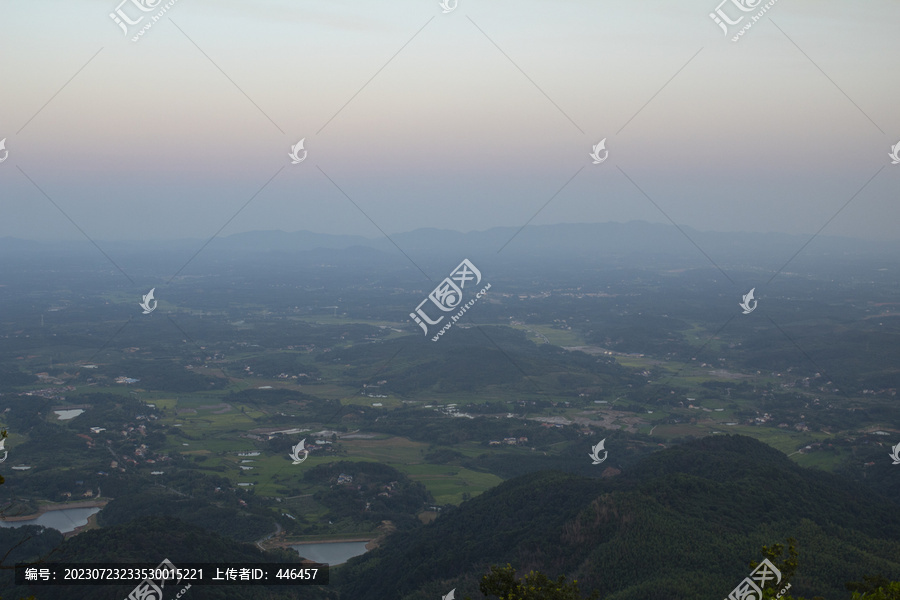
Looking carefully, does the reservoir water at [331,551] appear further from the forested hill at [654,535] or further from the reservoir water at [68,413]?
the reservoir water at [68,413]

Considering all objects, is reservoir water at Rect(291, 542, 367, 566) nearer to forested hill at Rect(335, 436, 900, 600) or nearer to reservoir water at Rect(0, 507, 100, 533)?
forested hill at Rect(335, 436, 900, 600)

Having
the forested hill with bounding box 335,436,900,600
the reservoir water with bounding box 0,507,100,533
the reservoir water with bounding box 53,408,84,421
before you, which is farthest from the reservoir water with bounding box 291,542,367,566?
the reservoir water with bounding box 53,408,84,421

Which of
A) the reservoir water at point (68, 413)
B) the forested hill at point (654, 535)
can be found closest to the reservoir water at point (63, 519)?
the forested hill at point (654, 535)

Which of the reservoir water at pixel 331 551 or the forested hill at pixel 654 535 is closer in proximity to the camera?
the forested hill at pixel 654 535

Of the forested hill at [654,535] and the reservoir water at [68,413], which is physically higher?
the reservoir water at [68,413]

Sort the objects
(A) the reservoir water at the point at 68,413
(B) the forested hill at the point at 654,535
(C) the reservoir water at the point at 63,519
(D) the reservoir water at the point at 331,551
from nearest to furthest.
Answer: (B) the forested hill at the point at 654,535 < (D) the reservoir water at the point at 331,551 < (C) the reservoir water at the point at 63,519 < (A) the reservoir water at the point at 68,413

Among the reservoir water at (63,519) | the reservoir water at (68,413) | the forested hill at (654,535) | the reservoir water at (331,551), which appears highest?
the reservoir water at (68,413)
